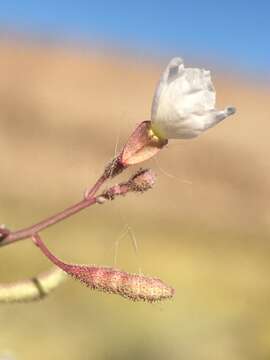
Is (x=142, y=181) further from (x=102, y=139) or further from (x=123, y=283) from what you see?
(x=102, y=139)

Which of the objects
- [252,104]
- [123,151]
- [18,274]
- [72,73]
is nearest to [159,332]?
[18,274]

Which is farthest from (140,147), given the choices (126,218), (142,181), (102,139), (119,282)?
(102,139)

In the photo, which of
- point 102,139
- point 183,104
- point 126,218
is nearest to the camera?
point 183,104

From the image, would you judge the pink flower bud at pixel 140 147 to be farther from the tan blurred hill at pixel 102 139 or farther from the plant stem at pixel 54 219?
the tan blurred hill at pixel 102 139

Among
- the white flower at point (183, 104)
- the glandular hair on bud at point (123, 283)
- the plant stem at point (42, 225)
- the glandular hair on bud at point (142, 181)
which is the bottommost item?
the glandular hair on bud at point (123, 283)

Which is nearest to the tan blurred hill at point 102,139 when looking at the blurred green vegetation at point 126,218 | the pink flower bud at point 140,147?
the blurred green vegetation at point 126,218

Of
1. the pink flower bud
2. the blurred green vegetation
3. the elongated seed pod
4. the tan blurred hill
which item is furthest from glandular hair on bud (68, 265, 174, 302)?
the tan blurred hill
